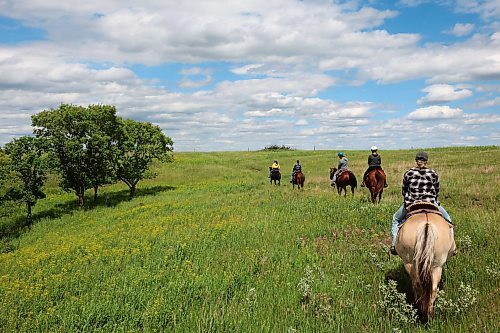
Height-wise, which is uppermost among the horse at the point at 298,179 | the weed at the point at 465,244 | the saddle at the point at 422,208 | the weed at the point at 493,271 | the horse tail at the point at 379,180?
the saddle at the point at 422,208

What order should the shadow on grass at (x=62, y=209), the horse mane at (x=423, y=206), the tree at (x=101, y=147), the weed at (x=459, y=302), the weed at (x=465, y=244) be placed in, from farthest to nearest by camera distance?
the tree at (x=101, y=147), the shadow on grass at (x=62, y=209), the weed at (x=465, y=244), the horse mane at (x=423, y=206), the weed at (x=459, y=302)

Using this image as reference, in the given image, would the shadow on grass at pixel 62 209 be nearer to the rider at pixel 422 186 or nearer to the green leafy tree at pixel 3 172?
the green leafy tree at pixel 3 172

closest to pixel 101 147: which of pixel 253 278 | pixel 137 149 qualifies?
pixel 137 149

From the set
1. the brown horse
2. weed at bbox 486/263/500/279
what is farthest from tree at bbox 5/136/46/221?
weed at bbox 486/263/500/279

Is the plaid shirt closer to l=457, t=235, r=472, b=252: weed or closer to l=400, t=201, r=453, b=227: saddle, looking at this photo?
l=400, t=201, r=453, b=227: saddle

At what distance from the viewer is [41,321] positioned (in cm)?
648

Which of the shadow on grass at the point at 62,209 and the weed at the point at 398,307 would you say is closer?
the weed at the point at 398,307

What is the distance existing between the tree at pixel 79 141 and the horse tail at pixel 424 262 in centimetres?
2596

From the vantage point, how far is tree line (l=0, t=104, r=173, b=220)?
79.7ft

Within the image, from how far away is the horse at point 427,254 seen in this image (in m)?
5.72

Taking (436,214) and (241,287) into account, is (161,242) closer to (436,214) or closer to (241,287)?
(241,287)

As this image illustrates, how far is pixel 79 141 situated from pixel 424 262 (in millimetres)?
26827

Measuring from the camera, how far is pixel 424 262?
571cm

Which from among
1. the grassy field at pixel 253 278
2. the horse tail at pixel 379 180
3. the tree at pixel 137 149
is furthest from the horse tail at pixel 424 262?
the tree at pixel 137 149
